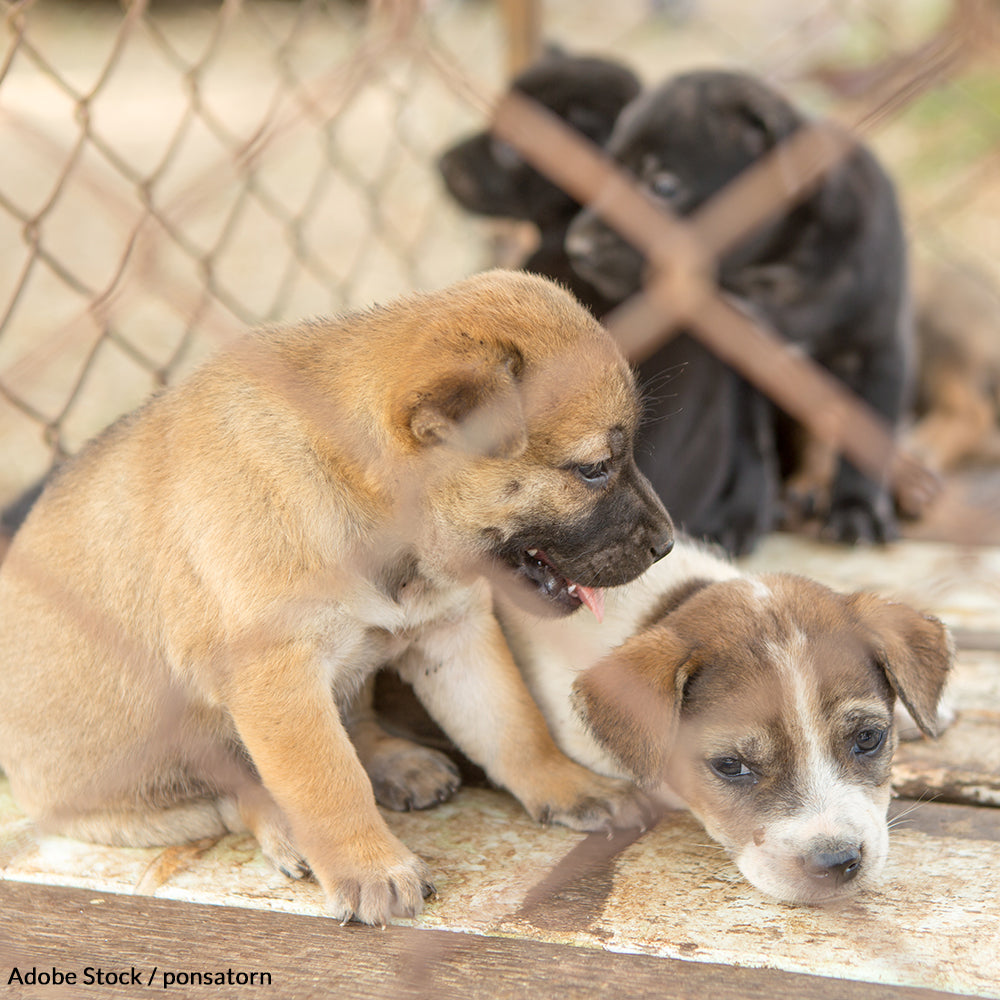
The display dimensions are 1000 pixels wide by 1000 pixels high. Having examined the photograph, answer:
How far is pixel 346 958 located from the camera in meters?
2.03

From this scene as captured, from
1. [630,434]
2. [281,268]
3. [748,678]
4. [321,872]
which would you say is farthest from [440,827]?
[281,268]

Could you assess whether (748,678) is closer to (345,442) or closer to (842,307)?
(345,442)

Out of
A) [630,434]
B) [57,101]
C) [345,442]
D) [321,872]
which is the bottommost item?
[321,872]

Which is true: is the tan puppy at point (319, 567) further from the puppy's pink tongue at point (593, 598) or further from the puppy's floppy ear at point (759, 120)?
the puppy's floppy ear at point (759, 120)

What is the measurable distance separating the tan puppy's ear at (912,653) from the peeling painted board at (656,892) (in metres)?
0.27

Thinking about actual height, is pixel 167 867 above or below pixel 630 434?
below

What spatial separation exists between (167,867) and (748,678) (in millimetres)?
1215

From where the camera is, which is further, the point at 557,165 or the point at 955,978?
the point at 557,165

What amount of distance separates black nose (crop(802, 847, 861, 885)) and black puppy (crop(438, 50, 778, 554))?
5.62 ft

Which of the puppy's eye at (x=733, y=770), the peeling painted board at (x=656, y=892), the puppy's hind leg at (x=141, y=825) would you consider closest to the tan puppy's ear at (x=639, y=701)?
the puppy's eye at (x=733, y=770)

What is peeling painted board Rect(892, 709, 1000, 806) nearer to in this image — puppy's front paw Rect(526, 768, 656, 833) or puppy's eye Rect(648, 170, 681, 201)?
puppy's front paw Rect(526, 768, 656, 833)

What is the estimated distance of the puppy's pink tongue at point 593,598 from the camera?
8.34 feet

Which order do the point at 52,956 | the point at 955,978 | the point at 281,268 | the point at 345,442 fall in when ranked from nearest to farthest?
the point at 955,978
the point at 52,956
the point at 345,442
the point at 281,268

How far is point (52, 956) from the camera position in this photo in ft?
6.77
